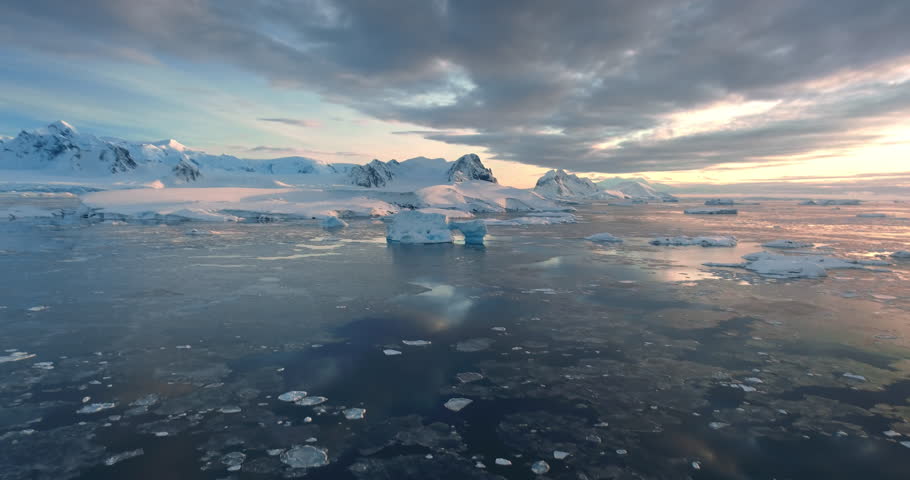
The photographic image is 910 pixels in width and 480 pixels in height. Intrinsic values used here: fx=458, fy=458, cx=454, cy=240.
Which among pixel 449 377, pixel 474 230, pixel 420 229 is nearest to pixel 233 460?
pixel 449 377

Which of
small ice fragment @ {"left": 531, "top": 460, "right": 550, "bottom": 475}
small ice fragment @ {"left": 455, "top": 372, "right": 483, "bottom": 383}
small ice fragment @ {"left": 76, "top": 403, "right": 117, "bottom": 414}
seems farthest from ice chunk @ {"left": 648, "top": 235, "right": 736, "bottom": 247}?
small ice fragment @ {"left": 76, "top": 403, "right": 117, "bottom": 414}

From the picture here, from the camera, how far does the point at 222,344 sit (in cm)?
739

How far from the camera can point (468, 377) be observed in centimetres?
622

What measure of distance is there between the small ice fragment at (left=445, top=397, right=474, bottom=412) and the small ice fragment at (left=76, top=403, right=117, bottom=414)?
3.85 m

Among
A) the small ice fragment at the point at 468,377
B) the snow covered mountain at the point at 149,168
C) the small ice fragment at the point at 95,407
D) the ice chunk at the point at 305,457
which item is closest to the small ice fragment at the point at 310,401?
the ice chunk at the point at 305,457

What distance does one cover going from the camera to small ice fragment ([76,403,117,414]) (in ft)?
16.9

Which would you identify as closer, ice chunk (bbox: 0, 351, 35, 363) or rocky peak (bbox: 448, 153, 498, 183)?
ice chunk (bbox: 0, 351, 35, 363)

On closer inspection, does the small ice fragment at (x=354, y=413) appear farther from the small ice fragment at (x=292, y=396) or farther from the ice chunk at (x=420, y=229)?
the ice chunk at (x=420, y=229)

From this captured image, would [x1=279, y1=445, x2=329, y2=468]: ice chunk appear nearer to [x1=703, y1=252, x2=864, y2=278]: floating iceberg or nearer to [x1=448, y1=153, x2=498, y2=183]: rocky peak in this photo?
[x1=703, y1=252, x2=864, y2=278]: floating iceberg

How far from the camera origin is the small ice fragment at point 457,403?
17.5 ft

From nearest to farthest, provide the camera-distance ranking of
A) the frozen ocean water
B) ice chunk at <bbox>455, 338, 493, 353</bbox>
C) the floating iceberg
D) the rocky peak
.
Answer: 1. the frozen ocean water
2. ice chunk at <bbox>455, 338, 493, 353</bbox>
3. the floating iceberg
4. the rocky peak

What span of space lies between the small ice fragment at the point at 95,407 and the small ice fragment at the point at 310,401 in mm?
2089

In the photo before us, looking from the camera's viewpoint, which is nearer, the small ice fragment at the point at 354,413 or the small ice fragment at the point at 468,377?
the small ice fragment at the point at 354,413

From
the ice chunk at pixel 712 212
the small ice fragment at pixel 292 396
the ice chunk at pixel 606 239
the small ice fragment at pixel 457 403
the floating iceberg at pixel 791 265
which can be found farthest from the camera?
the ice chunk at pixel 712 212
